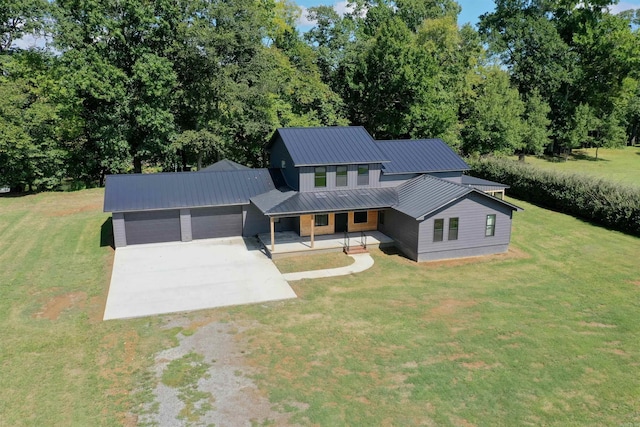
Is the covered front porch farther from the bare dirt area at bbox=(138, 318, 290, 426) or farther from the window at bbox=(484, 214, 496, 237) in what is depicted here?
the bare dirt area at bbox=(138, 318, 290, 426)

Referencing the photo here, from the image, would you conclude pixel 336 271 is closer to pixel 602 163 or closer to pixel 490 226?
pixel 490 226

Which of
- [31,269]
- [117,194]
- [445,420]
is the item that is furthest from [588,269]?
[31,269]

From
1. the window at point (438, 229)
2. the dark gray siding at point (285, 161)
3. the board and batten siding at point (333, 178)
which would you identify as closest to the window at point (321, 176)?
the board and batten siding at point (333, 178)

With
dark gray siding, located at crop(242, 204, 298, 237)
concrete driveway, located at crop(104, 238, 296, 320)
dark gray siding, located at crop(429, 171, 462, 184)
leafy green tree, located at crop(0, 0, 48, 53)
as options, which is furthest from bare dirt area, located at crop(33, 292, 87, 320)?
leafy green tree, located at crop(0, 0, 48, 53)

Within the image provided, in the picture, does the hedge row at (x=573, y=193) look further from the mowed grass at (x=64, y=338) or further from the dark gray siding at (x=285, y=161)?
the mowed grass at (x=64, y=338)

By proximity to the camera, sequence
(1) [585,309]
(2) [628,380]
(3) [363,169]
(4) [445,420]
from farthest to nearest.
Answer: (3) [363,169]
(1) [585,309]
(2) [628,380]
(4) [445,420]

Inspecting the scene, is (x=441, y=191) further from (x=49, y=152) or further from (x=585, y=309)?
(x=49, y=152)
